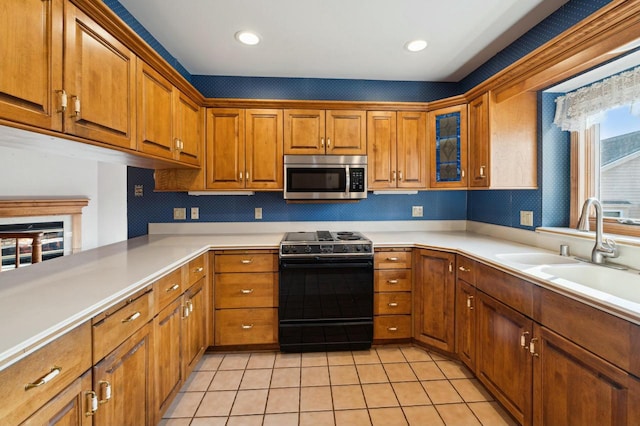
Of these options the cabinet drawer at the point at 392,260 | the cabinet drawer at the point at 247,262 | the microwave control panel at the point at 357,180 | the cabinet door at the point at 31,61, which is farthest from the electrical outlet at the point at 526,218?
the cabinet door at the point at 31,61

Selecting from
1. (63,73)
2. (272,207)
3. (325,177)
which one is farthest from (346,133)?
(63,73)

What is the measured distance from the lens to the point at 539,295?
4.53 feet

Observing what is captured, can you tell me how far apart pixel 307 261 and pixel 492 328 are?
1312 mm

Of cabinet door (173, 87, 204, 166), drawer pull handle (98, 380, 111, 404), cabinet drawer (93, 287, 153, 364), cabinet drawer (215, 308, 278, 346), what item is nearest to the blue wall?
cabinet door (173, 87, 204, 166)

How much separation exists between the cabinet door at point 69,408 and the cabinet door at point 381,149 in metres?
2.31

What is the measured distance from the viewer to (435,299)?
2320 millimetres

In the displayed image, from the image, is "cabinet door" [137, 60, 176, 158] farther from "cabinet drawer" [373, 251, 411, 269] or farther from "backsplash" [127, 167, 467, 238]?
"cabinet drawer" [373, 251, 411, 269]

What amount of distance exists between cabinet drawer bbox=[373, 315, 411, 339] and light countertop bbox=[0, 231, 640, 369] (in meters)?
0.62

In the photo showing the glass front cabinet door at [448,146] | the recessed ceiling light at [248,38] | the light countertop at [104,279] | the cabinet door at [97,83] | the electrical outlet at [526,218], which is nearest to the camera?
the light countertop at [104,279]

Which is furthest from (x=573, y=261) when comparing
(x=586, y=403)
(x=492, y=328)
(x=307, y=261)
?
(x=307, y=261)

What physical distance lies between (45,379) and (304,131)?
2297mm

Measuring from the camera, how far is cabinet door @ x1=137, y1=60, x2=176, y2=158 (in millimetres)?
1707

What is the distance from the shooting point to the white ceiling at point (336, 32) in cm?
186

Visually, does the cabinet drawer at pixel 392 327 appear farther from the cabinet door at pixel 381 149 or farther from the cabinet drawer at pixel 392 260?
the cabinet door at pixel 381 149
